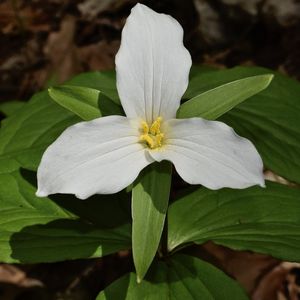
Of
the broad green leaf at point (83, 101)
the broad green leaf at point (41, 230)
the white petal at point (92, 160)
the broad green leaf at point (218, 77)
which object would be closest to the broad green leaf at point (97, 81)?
the broad green leaf at point (218, 77)

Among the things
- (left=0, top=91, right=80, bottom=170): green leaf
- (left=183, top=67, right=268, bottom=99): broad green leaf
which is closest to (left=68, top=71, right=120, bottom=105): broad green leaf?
(left=0, top=91, right=80, bottom=170): green leaf

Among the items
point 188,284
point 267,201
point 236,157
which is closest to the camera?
point 236,157

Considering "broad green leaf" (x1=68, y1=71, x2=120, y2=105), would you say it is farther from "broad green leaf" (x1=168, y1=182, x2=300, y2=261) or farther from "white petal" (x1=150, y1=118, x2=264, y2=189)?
"white petal" (x1=150, y1=118, x2=264, y2=189)

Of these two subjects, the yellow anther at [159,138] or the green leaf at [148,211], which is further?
the yellow anther at [159,138]

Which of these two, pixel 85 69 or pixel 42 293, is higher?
pixel 85 69

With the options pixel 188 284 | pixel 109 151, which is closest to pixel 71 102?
pixel 109 151

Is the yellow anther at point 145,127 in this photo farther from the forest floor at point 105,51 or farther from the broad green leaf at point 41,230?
the forest floor at point 105,51

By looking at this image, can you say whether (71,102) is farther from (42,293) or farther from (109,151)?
(42,293)
